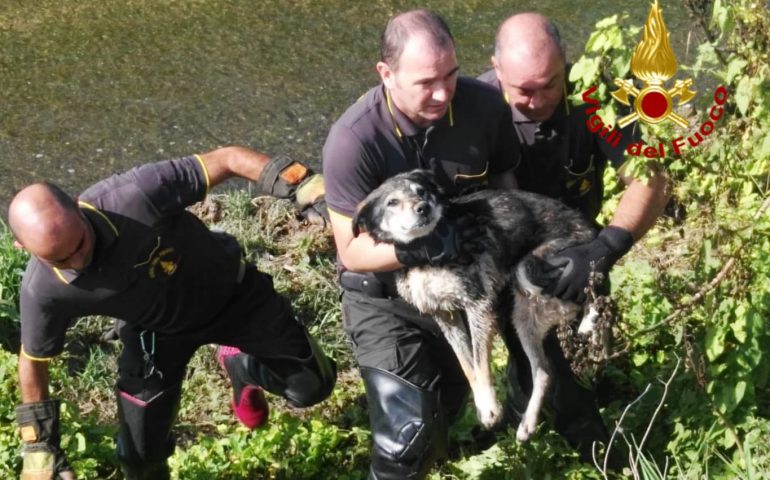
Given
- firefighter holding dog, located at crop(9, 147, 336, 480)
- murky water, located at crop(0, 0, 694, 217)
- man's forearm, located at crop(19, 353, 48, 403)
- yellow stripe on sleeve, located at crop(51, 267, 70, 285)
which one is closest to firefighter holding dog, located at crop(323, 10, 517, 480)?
firefighter holding dog, located at crop(9, 147, 336, 480)

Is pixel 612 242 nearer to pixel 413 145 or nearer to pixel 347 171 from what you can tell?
pixel 413 145

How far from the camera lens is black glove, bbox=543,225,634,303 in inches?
167

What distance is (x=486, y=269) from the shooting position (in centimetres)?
443

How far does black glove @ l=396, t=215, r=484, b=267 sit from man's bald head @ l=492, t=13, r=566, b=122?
0.64 meters

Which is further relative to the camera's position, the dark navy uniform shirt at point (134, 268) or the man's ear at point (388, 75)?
the dark navy uniform shirt at point (134, 268)

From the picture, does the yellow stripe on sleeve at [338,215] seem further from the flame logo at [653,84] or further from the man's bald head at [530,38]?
the flame logo at [653,84]

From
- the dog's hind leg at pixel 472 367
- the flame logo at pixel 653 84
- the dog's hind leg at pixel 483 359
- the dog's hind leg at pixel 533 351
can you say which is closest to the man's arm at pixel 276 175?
the dog's hind leg at pixel 472 367

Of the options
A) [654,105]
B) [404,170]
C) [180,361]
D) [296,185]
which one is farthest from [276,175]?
[654,105]

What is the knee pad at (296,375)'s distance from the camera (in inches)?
213

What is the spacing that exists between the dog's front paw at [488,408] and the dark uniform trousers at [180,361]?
1140 millimetres

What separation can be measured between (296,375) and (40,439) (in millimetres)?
1261

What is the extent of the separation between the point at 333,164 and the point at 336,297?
210 cm

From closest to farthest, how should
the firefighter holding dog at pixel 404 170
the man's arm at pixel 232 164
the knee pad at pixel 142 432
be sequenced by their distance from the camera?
the firefighter holding dog at pixel 404 170 < the man's arm at pixel 232 164 < the knee pad at pixel 142 432

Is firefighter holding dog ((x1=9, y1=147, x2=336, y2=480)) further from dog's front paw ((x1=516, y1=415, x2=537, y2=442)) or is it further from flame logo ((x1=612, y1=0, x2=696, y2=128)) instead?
flame logo ((x1=612, y1=0, x2=696, y2=128))
